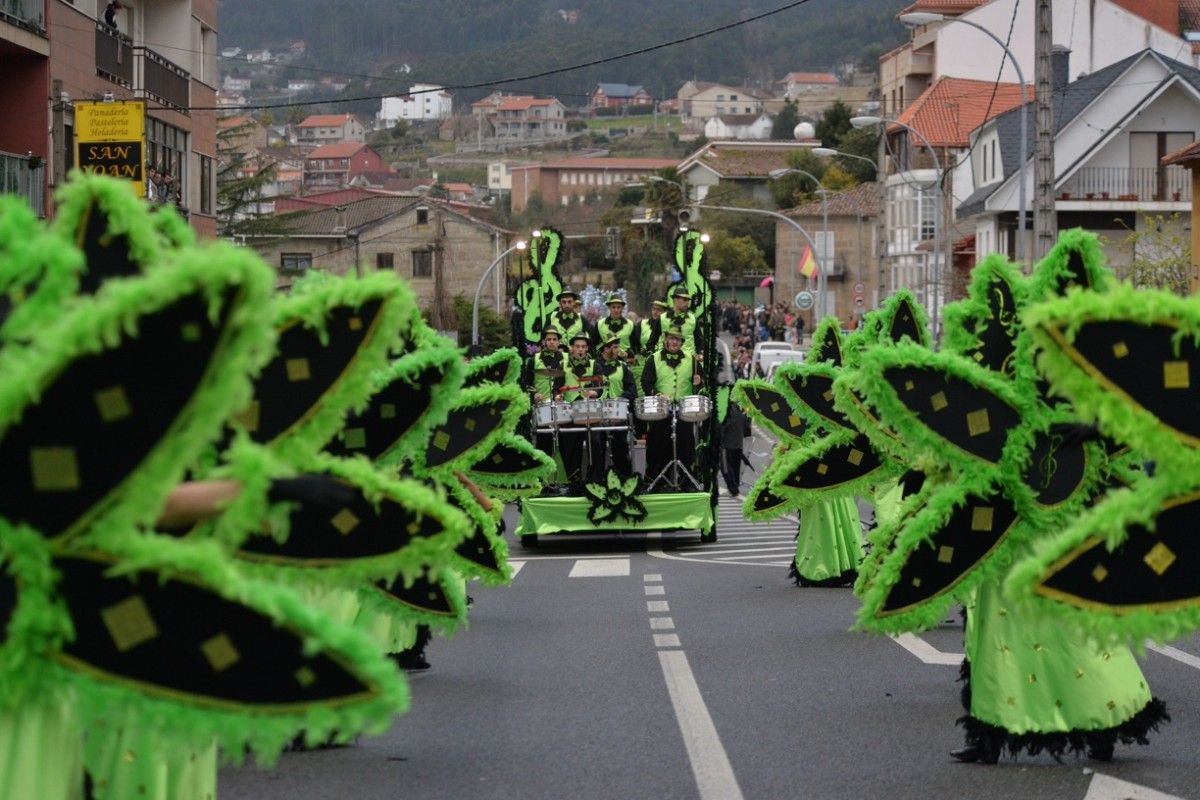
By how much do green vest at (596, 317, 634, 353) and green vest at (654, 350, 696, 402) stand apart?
42 cm

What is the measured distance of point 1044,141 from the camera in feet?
76.4

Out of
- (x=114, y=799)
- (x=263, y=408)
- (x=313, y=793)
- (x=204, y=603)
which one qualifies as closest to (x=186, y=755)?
(x=114, y=799)

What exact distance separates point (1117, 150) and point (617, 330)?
38575mm

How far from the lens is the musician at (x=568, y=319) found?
22.1 meters

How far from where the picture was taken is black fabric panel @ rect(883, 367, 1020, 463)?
8172 millimetres

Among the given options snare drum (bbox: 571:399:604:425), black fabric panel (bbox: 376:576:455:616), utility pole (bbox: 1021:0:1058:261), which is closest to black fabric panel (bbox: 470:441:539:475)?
black fabric panel (bbox: 376:576:455:616)

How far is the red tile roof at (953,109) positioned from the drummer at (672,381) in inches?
2238

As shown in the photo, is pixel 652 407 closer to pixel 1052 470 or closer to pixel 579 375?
pixel 579 375

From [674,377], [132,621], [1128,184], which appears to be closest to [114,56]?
[674,377]

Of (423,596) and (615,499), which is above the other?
(423,596)

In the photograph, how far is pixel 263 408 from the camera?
19.1 ft

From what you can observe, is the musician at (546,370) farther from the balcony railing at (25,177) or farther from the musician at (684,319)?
the balcony railing at (25,177)

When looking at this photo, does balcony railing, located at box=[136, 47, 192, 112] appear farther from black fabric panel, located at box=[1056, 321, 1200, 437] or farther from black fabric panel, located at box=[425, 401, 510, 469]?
black fabric panel, located at box=[1056, 321, 1200, 437]

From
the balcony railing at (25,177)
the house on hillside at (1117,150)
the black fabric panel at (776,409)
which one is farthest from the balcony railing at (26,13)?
the house on hillside at (1117,150)
